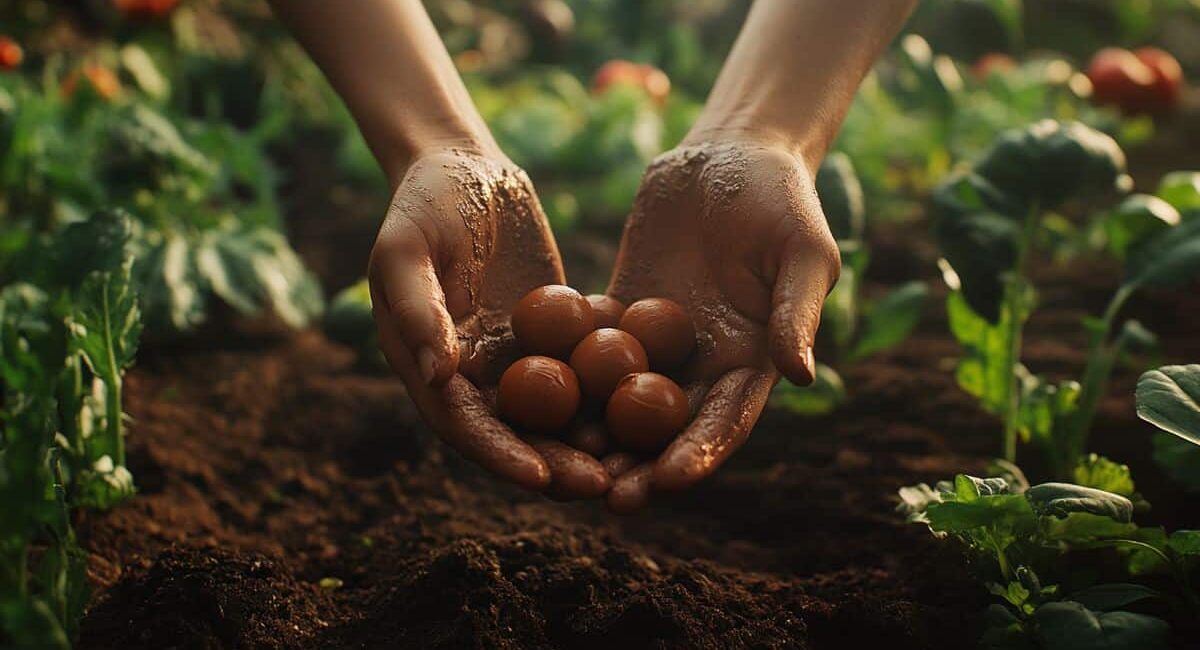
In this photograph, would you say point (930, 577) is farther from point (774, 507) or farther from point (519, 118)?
point (519, 118)

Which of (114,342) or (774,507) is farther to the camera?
(774,507)

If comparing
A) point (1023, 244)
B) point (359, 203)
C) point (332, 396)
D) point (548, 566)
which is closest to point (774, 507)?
point (548, 566)

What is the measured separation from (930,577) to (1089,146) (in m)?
1.05

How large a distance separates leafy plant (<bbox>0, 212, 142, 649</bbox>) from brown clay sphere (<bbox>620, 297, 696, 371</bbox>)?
993 mm

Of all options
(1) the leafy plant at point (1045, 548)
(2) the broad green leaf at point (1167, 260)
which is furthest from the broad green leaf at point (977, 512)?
(2) the broad green leaf at point (1167, 260)

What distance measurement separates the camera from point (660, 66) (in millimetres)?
6141

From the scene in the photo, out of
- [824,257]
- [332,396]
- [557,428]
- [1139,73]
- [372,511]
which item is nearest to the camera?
[824,257]

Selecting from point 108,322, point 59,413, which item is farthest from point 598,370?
point 59,413

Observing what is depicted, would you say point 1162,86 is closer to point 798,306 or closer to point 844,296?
point 844,296

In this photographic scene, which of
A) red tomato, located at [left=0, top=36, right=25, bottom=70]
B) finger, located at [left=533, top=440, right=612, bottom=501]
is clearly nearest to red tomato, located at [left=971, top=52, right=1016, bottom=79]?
finger, located at [left=533, top=440, right=612, bottom=501]

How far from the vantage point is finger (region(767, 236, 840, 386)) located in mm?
1604

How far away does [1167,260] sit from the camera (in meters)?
2.25

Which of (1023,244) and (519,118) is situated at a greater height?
(1023,244)

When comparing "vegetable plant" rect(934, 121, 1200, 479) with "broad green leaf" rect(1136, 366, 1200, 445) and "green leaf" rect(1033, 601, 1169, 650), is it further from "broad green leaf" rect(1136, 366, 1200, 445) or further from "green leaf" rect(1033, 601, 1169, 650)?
"green leaf" rect(1033, 601, 1169, 650)
